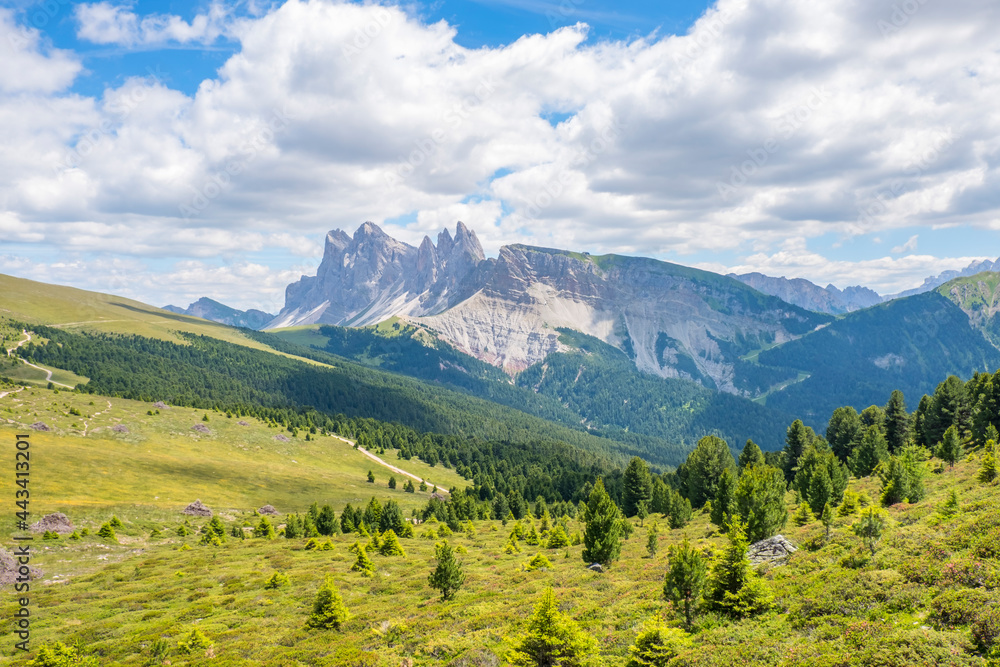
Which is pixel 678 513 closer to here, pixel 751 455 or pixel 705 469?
pixel 705 469

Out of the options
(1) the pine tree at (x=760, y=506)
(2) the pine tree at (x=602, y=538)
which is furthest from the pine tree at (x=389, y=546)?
(1) the pine tree at (x=760, y=506)

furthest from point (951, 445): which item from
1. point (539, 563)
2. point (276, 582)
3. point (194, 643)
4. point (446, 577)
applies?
point (194, 643)

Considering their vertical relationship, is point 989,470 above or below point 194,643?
above

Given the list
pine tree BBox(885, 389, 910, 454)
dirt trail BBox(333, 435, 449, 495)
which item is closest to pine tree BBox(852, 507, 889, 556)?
pine tree BBox(885, 389, 910, 454)

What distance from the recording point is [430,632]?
107ft

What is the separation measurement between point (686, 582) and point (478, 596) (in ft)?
67.2

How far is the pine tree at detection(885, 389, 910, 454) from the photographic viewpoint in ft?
310

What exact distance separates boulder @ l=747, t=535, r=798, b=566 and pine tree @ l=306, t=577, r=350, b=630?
100 feet

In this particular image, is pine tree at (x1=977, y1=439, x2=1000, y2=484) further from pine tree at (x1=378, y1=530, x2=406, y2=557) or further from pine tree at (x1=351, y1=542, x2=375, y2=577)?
pine tree at (x1=378, y1=530, x2=406, y2=557)

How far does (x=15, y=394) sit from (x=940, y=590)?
199191 millimetres

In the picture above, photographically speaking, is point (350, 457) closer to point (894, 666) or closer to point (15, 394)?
point (15, 394)

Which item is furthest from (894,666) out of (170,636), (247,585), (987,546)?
(247,585)

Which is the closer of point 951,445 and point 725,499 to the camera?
→ point 725,499

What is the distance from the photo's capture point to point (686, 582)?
90.7ft
